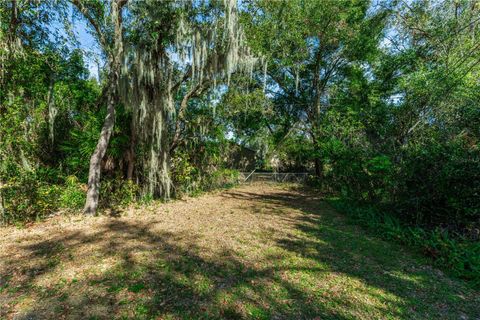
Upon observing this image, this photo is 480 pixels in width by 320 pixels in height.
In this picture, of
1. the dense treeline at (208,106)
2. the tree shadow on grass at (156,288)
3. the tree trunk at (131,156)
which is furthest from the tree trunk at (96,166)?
the tree shadow on grass at (156,288)

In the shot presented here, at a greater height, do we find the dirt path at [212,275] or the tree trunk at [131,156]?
the tree trunk at [131,156]

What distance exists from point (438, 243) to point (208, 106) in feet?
24.8

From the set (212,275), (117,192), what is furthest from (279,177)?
(212,275)

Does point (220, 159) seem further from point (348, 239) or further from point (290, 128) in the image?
point (348, 239)

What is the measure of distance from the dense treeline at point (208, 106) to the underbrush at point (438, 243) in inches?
1.6

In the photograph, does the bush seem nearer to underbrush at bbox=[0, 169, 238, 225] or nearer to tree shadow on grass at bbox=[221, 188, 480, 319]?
underbrush at bbox=[0, 169, 238, 225]

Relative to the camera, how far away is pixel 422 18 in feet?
26.0

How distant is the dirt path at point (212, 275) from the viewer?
224 cm

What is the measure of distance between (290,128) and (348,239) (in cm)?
888

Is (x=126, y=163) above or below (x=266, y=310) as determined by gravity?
above

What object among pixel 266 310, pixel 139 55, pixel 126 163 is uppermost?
pixel 139 55

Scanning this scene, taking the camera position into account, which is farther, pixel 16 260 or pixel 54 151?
pixel 54 151

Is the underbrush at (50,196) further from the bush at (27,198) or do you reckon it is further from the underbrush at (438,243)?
the underbrush at (438,243)

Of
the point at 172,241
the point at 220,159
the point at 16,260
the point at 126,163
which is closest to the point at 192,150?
the point at 220,159
